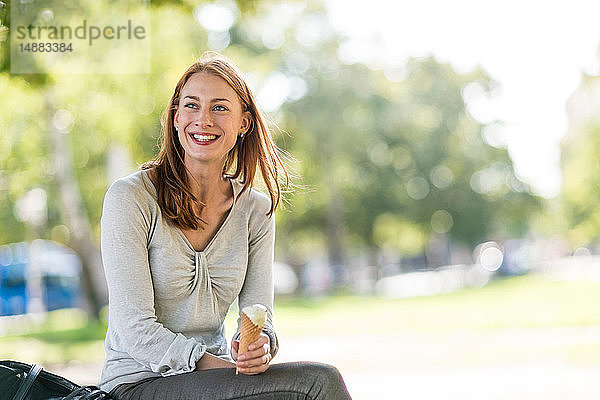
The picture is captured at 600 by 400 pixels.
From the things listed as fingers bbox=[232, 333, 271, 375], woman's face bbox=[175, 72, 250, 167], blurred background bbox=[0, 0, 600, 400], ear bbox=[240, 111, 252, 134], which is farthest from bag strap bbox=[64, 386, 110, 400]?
blurred background bbox=[0, 0, 600, 400]

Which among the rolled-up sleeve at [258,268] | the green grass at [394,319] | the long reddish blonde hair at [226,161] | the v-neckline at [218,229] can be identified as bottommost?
the green grass at [394,319]

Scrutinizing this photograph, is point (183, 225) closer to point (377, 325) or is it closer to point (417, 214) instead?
point (377, 325)

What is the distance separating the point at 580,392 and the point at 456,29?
663 inches

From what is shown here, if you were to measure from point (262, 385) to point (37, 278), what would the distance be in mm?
18460

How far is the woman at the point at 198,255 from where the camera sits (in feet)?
6.87

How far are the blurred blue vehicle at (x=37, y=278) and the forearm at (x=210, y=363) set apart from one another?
16.5 metres

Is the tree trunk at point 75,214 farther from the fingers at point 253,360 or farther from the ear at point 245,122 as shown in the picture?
the fingers at point 253,360

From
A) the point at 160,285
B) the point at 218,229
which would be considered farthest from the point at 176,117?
the point at 160,285

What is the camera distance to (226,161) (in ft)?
8.59

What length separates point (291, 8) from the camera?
2298cm

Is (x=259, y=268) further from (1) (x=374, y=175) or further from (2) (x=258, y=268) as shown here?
(1) (x=374, y=175)

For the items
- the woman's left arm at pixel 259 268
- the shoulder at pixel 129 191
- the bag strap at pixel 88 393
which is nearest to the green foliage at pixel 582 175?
the woman's left arm at pixel 259 268

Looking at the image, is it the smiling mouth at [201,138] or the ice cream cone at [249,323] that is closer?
the ice cream cone at [249,323]

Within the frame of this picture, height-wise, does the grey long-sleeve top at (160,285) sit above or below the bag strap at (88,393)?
above
